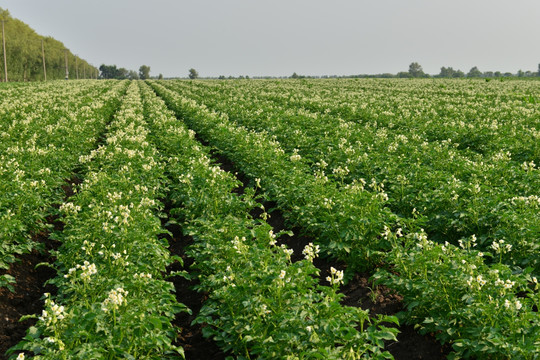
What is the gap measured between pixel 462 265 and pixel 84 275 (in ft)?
14.9

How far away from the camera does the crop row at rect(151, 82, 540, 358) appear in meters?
4.38

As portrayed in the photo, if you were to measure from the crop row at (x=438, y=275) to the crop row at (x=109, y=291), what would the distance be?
9.70 feet

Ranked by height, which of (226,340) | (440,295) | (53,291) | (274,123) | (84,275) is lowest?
(53,291)

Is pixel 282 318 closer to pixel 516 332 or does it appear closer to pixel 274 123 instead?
pixel 516 332

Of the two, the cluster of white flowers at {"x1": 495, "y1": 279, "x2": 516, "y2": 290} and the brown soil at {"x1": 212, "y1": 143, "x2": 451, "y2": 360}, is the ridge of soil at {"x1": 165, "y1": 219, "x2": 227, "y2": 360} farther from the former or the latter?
the cluster of white flowers at {"x1": 495, "y1": 279, "x2": 516, "y2": 290}

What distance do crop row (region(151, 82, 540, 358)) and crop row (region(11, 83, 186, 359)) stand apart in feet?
9.70

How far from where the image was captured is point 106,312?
14.7 feet

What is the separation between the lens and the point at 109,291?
5082 millimetres

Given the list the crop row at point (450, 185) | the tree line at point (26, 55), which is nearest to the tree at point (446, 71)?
the tree line at point (26, 55)

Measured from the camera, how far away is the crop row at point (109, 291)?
13.5 ft

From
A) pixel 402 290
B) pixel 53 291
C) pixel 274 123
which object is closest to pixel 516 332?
pixel 402 290

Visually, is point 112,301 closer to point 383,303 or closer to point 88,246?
point 88,246

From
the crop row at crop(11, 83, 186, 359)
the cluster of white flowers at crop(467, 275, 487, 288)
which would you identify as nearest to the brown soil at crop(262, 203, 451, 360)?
the cluster of white flowers at crop(467, 275, 487, 288)

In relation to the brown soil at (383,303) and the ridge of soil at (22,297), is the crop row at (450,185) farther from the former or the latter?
the ridge of soil at (22,297)
